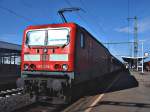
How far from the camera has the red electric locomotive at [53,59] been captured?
1249 cm

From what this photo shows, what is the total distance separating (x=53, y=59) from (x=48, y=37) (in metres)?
1.02

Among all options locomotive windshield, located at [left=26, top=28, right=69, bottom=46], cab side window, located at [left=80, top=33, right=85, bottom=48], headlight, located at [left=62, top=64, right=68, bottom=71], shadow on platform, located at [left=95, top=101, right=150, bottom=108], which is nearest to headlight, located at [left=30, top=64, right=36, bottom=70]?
locomotive windshield, located at [left=26, top=28, right=69, bottom=46]

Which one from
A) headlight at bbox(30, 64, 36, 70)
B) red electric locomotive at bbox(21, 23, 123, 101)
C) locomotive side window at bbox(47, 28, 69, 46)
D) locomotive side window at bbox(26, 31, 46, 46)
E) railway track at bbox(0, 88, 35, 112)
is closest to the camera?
railway track at bbox(0, 88, 35, 112)

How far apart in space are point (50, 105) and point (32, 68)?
6.24 feet

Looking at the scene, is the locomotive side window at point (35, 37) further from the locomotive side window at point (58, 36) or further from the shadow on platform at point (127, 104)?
the shadow on platform at point (127, 104)

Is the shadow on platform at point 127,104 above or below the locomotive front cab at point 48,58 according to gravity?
below

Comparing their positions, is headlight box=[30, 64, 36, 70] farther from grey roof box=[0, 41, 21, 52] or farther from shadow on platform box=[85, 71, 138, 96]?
grey roof box=[0, 41, 21, 52]

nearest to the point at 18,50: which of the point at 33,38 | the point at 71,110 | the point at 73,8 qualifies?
the point at 73,8

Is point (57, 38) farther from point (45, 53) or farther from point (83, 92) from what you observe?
point (83, 92)

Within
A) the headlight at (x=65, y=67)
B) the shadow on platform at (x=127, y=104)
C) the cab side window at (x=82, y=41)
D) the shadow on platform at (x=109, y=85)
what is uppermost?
the cab side window at (x=82, y=41)

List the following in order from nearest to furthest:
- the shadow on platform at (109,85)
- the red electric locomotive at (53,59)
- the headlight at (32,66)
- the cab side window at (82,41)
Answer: the red electric locomotive at (53,59), the headlight at (32,66), the cab side window at (82,41), the shadow on platform at (109,85)

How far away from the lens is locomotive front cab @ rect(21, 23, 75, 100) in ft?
41.2

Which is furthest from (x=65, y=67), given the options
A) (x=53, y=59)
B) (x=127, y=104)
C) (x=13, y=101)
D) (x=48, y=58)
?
(x=127, y=104)

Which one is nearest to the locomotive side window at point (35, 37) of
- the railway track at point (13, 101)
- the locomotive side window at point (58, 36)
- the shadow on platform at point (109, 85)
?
the locomotive side window at point (58, 36)
